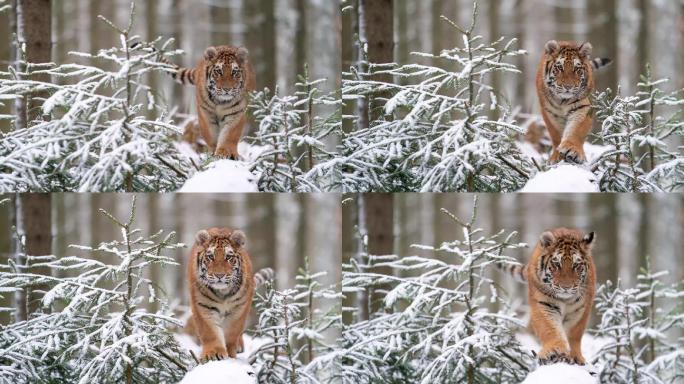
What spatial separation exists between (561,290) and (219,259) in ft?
5.68

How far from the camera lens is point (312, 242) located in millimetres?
5523

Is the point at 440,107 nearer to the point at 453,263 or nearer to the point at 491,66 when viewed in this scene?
the point at 491,66

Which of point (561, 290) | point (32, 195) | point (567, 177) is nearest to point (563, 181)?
point (567, 177)

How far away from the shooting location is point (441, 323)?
215 inches

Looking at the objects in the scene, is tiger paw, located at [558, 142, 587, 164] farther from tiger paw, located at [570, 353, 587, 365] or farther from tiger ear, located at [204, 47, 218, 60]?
tiger ear, located at [204, 47, 218, 60]

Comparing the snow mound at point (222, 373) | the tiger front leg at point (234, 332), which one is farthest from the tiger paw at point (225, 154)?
the snow mound at point (222, 373)

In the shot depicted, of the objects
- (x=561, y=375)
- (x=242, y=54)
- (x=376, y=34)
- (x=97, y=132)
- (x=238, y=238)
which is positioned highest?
(x=376, y=34)

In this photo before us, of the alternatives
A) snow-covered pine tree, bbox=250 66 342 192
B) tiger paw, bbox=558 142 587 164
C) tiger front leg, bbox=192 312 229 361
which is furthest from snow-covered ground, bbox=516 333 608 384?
tiger front leg, bbox=192 312 229 361

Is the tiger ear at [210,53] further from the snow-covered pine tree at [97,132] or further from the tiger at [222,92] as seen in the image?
the snow-covered pine tree at [97,132]

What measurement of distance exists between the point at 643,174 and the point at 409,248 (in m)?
1.24

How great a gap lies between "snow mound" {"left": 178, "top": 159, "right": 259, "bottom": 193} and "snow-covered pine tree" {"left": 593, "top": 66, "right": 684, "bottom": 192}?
1755 millimetres

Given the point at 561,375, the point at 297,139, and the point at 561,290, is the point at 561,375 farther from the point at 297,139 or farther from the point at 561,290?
the point at 297,139

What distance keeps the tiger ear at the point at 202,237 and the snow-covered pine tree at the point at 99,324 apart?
0.41ft

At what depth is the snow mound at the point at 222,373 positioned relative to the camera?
529 cm
